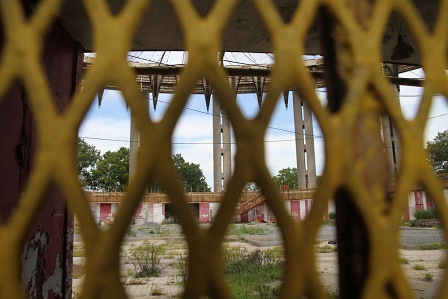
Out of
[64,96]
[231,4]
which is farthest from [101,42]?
[64,96]

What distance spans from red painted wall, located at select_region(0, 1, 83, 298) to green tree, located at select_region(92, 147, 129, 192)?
29.3m

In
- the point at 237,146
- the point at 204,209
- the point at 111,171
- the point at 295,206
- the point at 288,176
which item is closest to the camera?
the point at 237,146

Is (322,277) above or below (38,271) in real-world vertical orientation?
below

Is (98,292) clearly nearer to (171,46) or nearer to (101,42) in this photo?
(101,42)

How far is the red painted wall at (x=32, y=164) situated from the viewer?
5.08 ft

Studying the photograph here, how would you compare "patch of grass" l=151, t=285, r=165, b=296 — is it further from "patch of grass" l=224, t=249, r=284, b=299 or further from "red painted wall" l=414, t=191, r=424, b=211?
"red painted wall" l=414, t=191, r=424, b=211

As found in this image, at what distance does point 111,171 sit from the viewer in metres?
31.7

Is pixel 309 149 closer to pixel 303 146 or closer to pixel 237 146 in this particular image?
pixel 303 146

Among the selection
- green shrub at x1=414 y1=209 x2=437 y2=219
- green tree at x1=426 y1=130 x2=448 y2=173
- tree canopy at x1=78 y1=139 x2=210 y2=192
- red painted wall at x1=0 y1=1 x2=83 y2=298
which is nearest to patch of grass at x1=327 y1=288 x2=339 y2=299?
red painted wall at x1=0 y1=1 x2=83 y2=298

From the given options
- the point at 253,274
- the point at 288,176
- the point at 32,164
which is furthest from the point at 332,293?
the point at 288,176

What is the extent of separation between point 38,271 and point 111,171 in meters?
31.8

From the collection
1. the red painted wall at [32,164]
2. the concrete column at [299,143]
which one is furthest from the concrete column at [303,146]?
the red painted wall at [32,164]

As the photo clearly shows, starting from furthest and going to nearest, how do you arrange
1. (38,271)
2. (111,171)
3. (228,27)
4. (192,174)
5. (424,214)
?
1. (192,174)
2. (111,171)
3. (424,214)
4. (228,27)
5. (38,271)

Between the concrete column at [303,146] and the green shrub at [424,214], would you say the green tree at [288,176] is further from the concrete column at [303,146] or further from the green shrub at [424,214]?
the green shrub at [424,214]
